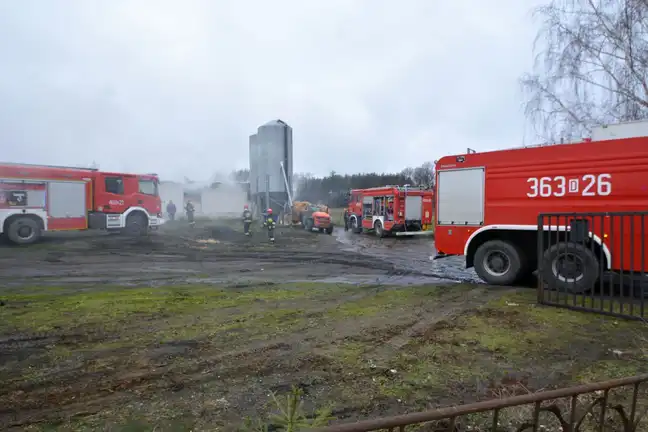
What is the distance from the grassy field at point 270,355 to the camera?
3.30m

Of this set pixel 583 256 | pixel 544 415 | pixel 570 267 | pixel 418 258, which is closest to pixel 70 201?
pixel 418 258

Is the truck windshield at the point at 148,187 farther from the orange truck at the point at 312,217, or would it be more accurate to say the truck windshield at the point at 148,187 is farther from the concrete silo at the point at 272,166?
the orange truck at the point at 312,217

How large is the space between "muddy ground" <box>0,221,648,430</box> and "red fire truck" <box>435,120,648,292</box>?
0.80 meters

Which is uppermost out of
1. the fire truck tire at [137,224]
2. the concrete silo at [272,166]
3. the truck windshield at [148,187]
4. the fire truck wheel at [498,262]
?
the concrete silo at [272,166]

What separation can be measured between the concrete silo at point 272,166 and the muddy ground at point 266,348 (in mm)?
17351

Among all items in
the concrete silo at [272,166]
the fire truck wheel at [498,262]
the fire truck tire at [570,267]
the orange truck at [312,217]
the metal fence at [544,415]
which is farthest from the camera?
the concrete silo at [272,166]

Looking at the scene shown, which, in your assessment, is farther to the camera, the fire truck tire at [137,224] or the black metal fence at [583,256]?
the fire truck tire at [137,224]

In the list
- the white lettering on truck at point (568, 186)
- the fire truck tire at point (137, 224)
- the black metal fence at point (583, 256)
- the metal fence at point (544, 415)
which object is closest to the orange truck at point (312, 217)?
the fire truck tire at point (137, 224)

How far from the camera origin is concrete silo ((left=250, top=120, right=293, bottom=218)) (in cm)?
2622

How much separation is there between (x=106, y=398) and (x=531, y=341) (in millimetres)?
4364

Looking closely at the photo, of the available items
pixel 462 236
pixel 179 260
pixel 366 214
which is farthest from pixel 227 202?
pixel 462 236

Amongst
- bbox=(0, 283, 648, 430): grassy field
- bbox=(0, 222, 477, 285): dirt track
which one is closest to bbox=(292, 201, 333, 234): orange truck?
bbox=(0, 222, 477, 285): dirt track

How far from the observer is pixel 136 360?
419 cm

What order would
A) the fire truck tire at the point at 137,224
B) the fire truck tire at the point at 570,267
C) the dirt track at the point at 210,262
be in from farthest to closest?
1. the fire truck tire at the point at 137,224
2. the dirt track at the point at 210,262
3. the fire truck tire at the point at 570,267
